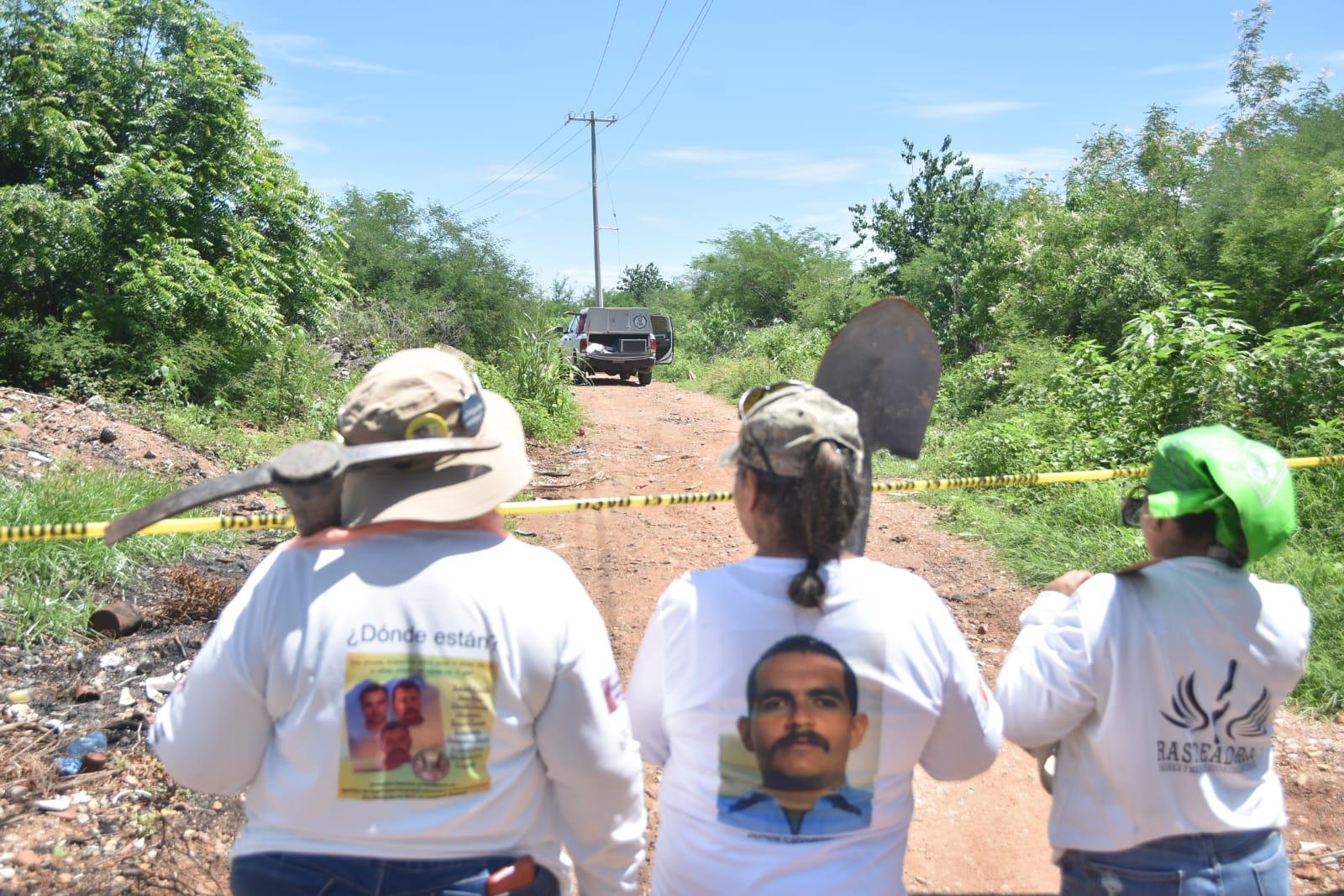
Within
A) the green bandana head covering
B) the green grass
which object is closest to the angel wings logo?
the green bandana head covering

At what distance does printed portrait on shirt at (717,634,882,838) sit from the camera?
1576 mm

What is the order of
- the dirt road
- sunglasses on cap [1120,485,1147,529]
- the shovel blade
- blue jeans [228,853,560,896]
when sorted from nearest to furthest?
blue jeans [228,853,560,896]
sunglasses on cap [1120,485,1147,529]
the shovel blade
the dirt road

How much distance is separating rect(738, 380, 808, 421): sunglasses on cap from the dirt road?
6.78 feet

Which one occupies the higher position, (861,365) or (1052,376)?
(861,365)

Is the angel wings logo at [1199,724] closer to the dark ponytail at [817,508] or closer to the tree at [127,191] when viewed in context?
the dark ponytail at [817,508]

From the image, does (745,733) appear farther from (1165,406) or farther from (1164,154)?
(1164,154)

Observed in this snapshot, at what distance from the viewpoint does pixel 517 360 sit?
546 inches

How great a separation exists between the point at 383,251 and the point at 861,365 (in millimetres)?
22250

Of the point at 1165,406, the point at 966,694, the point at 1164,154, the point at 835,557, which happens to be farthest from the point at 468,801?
the point at 1164,154

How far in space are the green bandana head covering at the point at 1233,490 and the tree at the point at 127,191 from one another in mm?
9906

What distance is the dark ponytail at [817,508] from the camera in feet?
5.19

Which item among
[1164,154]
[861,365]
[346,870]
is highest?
[1164,154]

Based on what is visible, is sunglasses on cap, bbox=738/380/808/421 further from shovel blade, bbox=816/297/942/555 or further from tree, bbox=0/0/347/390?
tree, bbox=0/0/347/390

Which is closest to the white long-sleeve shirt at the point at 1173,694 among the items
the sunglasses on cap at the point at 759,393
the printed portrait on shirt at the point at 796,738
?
the printed portrait on shirt at the point at 796,738
